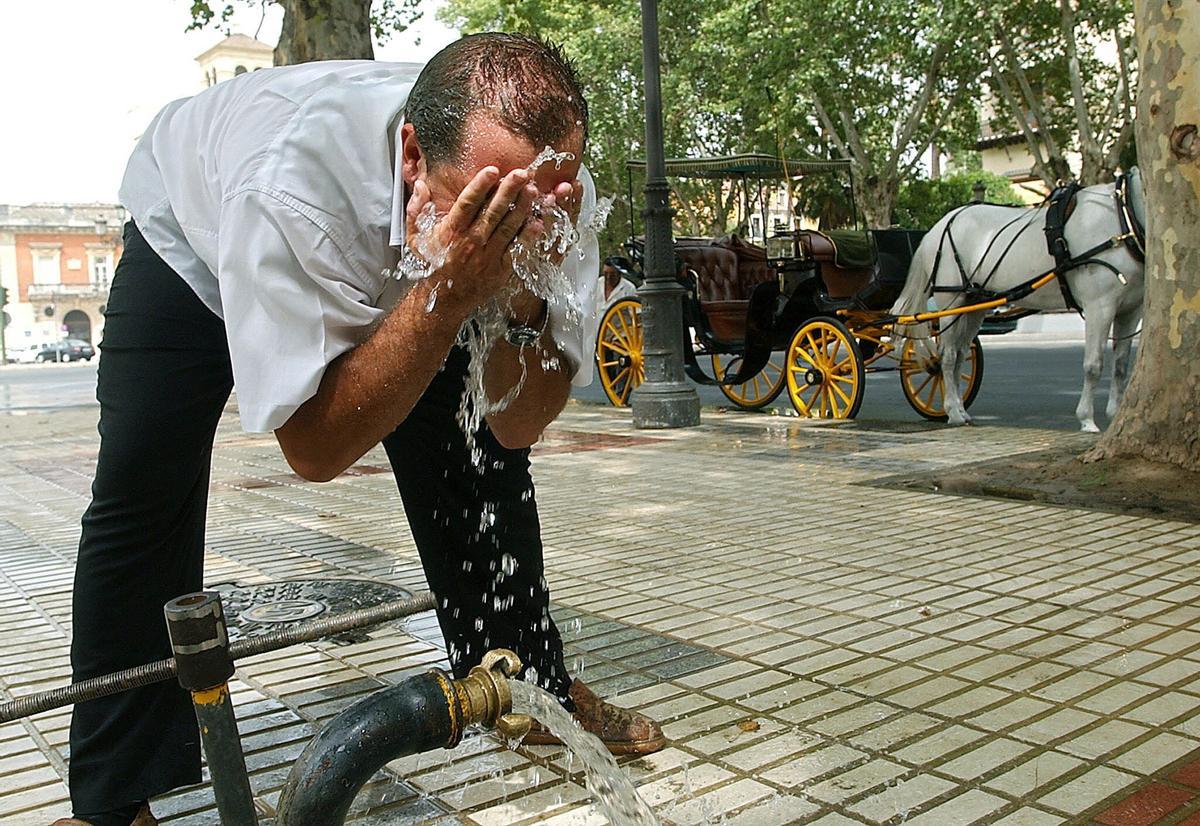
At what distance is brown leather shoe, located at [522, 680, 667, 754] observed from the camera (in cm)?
274

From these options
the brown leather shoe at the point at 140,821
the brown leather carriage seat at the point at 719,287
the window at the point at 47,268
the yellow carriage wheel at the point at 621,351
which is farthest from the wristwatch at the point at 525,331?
the window at the point at 47,268

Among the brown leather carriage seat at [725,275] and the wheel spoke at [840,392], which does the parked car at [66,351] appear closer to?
the brown leather carriage seat at [725,275]

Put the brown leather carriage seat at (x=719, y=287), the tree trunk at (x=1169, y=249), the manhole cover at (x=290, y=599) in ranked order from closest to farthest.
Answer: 1. the manhole cover at (x=290, y=599)
2. the tree trunk at (x=1169, y=249)
3. the brown leather carriage seat at (x=719, y=287)

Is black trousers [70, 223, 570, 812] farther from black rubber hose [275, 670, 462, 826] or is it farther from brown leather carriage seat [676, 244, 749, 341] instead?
brown leather carriage seat [676, 244, 749, 341]

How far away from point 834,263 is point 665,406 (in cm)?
199

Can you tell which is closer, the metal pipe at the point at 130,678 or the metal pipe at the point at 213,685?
the metal pipe at the point at 213,685

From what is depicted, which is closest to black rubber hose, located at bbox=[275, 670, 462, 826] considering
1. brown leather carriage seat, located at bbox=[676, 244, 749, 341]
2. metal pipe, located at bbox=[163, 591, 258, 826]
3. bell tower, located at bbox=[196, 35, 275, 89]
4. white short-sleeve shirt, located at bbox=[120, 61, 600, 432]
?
metal pipe, located at bbox=[163, 591, 258, 826]

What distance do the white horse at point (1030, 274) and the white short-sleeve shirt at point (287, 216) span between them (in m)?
6.74

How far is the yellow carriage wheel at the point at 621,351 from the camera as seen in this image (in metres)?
11.5

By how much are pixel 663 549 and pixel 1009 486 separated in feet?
6.94

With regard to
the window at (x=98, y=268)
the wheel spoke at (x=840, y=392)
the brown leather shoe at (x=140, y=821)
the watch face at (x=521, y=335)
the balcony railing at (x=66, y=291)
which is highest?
the window at (x=98, y=268)

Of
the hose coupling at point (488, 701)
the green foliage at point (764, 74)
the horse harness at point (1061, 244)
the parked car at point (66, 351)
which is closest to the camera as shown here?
the hose coupling at point (488, 701)

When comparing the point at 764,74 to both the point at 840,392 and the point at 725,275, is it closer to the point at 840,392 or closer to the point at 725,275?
the point at 725,275

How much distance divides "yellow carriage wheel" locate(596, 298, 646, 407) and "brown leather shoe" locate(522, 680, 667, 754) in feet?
27.9
